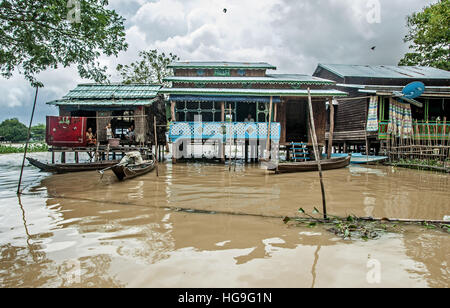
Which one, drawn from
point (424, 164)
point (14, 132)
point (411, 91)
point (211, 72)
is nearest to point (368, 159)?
point (424, 164)

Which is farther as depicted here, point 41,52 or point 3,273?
point 41,52

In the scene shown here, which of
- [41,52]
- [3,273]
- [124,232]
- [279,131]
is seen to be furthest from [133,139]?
[3,273]

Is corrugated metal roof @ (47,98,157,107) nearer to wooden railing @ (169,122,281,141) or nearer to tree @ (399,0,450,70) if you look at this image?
wooden railing @ (169,122,281,141)

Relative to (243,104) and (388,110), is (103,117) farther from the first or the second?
(388,110)

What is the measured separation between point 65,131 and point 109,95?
10.3 feet

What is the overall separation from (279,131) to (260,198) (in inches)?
303

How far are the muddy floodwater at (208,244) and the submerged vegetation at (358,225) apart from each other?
0.13m

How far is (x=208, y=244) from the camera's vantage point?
3.42 meters

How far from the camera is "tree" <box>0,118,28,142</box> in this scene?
45.2m

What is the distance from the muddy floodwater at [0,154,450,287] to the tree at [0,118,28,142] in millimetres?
49633

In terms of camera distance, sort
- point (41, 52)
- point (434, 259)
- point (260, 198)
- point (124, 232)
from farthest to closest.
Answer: point (41, 52), point (260, 198), point (124, 232), point (434, 259)

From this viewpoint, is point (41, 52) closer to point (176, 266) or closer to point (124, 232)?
point (124, 232)

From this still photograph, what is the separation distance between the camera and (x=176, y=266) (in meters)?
2.84

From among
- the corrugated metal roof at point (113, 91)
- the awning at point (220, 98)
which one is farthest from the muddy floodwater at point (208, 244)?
the corrugated metal roof at point (113, 91)
